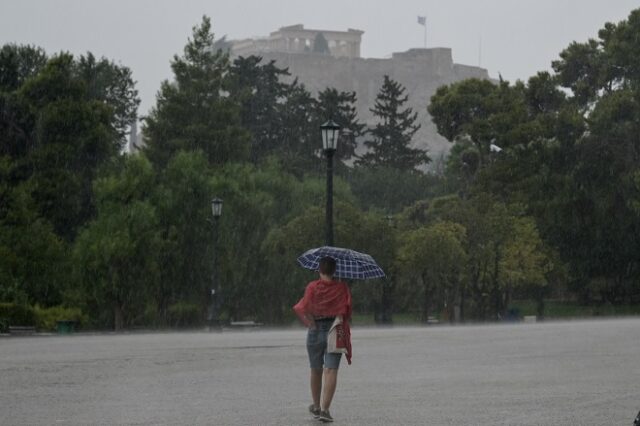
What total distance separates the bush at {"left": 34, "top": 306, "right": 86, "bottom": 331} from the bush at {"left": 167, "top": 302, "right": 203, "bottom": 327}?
871 centimetres

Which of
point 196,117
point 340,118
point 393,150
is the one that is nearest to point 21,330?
point 196,117

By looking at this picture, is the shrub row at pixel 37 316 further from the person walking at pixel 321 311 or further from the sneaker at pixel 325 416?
the sneaker at pixel 325 416

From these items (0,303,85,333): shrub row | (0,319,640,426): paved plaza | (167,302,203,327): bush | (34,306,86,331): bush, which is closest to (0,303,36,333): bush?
(0,303,85,333): shrub row

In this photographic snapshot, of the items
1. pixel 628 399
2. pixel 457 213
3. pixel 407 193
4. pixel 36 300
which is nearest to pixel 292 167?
pixel 407 193

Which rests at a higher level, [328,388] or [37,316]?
Answer: [37,316]

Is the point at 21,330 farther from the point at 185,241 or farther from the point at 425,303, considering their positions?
the point at 425,303

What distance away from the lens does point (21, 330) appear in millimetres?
46438

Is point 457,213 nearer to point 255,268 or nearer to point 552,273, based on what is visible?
point 552,273

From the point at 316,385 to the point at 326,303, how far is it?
808 mm

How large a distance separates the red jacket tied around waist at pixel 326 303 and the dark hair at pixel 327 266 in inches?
4.1

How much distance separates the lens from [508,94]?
86.1m

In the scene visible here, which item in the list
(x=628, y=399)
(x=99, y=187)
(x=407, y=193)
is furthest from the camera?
(x=407, y=193)

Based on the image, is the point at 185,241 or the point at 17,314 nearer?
the point at 17,314

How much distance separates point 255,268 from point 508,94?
25.6 m
